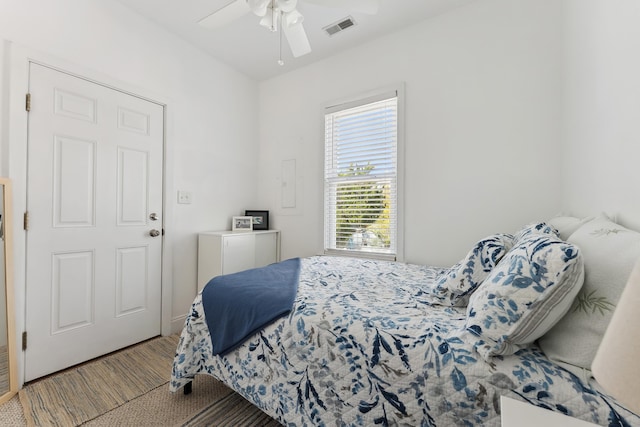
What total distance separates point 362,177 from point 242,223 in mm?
1450

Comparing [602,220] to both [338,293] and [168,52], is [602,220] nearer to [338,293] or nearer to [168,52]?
[338,293]

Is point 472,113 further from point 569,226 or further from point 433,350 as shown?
point 433,350

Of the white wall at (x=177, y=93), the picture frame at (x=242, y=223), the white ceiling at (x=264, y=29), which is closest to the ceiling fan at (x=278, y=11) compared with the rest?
the white ceiling at (x=264, y=29)

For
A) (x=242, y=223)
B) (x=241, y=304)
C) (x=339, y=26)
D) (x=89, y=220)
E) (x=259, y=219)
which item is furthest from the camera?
(x=259, y=219)

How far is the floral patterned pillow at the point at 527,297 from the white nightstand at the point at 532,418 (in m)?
0.26

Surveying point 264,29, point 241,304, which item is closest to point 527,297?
point 241,304

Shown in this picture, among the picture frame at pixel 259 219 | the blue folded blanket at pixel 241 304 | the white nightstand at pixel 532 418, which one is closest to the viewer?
the white nightstand at pixel 532 418

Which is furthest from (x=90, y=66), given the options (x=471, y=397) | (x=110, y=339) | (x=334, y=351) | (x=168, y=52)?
(x=471, y=397)

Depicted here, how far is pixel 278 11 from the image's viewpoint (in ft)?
6.01

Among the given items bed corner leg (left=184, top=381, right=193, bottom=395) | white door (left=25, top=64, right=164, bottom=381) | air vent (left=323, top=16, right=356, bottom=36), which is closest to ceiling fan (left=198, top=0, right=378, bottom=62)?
air vent (left=323, top=16, right=356, bottom=36)

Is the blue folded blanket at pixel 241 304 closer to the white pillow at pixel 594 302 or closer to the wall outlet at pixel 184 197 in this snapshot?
the white pillow at pixel 594 302

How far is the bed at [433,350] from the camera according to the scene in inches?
32.3

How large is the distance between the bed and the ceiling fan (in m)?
1.57

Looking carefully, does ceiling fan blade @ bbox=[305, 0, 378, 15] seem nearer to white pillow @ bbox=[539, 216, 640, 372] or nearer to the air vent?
the air vent
